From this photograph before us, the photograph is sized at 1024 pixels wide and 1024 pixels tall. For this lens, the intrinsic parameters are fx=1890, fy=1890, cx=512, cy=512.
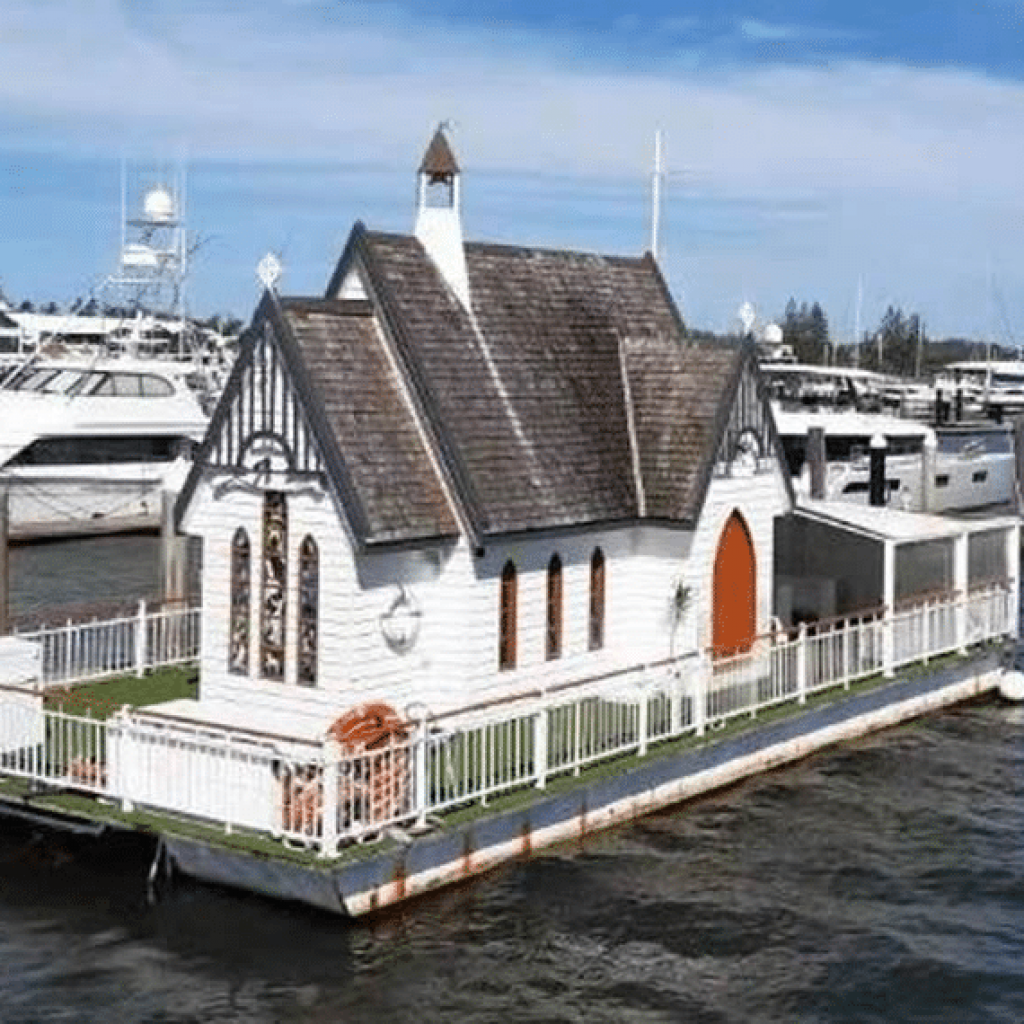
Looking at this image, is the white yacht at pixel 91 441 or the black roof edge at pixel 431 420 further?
the white yacht at pixel 91 441

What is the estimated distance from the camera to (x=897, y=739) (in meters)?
26.1

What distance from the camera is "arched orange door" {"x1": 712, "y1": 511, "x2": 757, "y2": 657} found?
24359 millimetres

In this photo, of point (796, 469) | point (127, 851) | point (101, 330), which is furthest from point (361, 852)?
point (101, 330)

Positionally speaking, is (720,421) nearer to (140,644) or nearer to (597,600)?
(597,600)

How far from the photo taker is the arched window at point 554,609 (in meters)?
22.4

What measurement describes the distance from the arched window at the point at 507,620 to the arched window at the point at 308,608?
7.48 feet

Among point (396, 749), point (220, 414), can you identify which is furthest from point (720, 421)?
point (396, 749)

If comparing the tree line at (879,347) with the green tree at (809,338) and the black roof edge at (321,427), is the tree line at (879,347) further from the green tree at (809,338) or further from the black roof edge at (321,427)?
the black roof edge at (321,427)

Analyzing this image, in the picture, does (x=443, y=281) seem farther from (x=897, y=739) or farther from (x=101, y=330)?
(x=101, y=330)

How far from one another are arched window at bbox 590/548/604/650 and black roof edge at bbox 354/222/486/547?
2.72 metres

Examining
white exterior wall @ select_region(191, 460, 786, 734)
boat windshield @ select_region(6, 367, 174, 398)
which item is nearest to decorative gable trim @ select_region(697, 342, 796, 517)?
white exterior wall @ select_region(191, 460, 786, 734)

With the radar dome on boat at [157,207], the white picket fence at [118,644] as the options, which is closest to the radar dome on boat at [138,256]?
the radar dome on boat at [157,207]

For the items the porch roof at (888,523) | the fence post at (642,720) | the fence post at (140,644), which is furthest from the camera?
the porch roof at (888,523)

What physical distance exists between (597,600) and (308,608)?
169 inches
